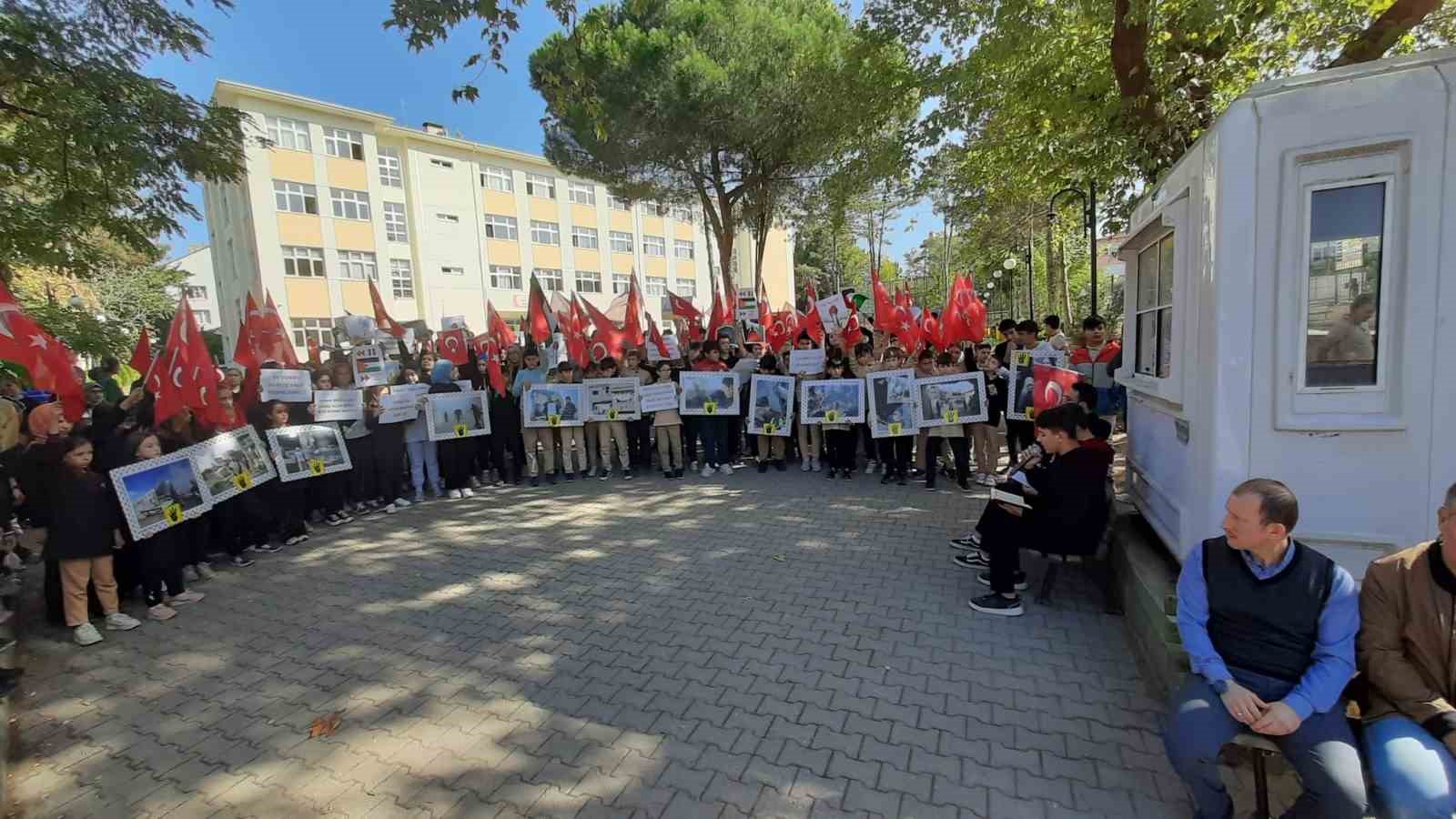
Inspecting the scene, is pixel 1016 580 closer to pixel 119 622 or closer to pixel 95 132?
pixel 119 622

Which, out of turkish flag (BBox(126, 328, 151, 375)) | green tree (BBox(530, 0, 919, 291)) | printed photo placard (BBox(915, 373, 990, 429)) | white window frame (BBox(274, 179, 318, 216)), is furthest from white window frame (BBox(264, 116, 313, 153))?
printed photo placard (BBox(915, 373, 990, 429))

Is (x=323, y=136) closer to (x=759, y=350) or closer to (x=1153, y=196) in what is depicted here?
(x=759, y=350)

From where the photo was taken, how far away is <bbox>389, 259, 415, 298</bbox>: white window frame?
1346 inches

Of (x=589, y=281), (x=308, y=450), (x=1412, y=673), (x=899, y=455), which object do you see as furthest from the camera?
(x=589, y=281)

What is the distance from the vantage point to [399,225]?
3478cm

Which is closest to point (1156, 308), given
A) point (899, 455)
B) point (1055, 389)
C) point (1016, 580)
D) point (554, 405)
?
point (1055, 389)

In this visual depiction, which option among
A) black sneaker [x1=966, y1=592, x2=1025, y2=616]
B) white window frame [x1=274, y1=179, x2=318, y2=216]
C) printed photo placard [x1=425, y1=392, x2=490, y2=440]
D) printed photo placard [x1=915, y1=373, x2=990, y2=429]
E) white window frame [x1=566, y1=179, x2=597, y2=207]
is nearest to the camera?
black sneaker [x1=966, y1=592, x2=1025, y2=616]

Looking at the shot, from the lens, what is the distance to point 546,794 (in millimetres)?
3068

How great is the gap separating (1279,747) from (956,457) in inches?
233

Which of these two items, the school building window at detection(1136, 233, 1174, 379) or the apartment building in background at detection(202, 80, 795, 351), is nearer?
the school building window at detection(1136, 233, 1174, 379)

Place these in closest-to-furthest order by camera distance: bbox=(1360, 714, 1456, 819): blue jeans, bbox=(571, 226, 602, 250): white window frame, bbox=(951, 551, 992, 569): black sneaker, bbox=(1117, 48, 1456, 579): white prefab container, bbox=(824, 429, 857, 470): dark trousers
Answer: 1. bbox=(1360, 714, 1456, 819): blue jeans
2. bbox=(1117, 48, 1456, 579): white prefab container
3. bbox=(951, 551, 992, 569): black sneaker
4. bbox=(824, 429, 857, 470): dark trousers
5. bbox=(571, 226, 602, 250): white window frame

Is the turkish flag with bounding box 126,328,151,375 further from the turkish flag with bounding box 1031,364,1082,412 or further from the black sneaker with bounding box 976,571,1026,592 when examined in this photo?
the turkish flag with bounding box 1031,364,1082,412

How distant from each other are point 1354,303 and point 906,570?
11.5 ft

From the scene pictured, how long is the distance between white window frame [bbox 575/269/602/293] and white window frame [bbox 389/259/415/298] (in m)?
9.74
